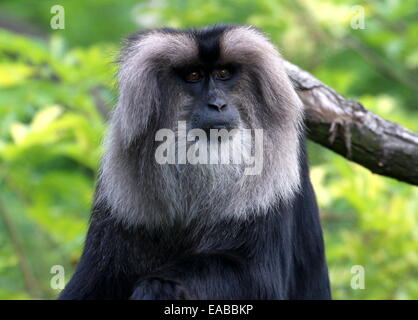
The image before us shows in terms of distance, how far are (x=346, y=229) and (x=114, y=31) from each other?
A: 6.32 m

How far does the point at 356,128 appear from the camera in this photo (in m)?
5.19

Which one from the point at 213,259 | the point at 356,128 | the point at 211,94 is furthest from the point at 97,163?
the point at 213,259

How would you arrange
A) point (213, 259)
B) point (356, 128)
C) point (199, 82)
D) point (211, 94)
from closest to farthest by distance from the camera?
point (213, 259) < point (211, 94) < point (199, 82) < point (356, 128)

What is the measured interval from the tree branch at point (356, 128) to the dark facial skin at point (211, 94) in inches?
32.3

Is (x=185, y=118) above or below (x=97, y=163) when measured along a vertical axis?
below

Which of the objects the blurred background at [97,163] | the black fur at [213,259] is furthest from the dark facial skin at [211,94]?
the blurred background at [97,163]

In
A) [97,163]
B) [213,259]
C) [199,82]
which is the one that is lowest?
[213,259]

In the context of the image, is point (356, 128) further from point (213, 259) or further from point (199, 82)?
point (213, 259)

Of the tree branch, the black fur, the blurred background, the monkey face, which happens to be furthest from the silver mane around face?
the blurred background

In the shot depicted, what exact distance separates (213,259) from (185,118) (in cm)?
82

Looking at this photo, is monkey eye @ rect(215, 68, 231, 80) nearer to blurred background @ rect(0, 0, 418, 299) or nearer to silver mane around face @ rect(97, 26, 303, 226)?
silver mane around face @ rect(97, 26, 303, 226)

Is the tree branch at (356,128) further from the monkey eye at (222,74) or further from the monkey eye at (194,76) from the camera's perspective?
the monkey eye at (194,76)
